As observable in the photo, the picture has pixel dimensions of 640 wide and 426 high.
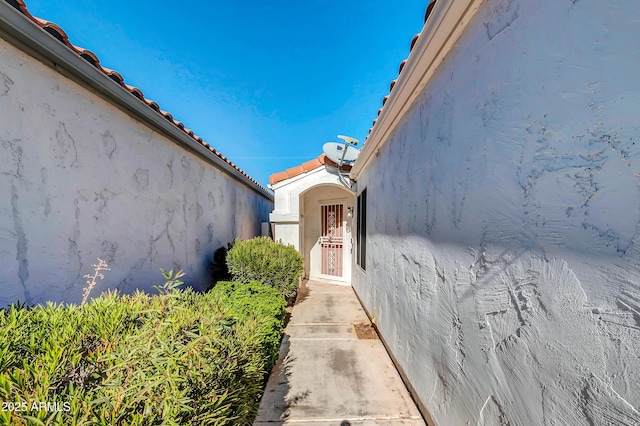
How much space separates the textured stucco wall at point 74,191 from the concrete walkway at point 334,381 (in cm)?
252

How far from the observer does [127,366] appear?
4.08 ft

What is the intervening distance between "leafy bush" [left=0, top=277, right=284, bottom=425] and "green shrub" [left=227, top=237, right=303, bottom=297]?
3.31 m

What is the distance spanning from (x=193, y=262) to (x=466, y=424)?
487 centimetres

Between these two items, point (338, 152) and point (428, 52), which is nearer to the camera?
point (428, 52)

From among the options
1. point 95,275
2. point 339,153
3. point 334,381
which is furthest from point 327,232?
point 95,275

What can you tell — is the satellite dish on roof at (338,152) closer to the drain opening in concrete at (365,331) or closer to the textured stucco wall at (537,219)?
the drain opening in concrete at (365,331)

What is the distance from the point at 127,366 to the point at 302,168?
23.4 feet

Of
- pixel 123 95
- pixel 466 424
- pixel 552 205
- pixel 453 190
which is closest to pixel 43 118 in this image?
pixel 123 95

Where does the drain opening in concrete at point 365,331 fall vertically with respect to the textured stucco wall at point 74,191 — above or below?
below

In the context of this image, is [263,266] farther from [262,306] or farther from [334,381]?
[334,381]

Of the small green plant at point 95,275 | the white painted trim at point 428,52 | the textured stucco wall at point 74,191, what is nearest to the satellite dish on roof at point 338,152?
the white painted trim at point 428,52

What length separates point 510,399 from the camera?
144cm

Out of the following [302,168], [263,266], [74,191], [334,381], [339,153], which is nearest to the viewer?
[74,191]

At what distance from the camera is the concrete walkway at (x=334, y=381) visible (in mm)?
2621
